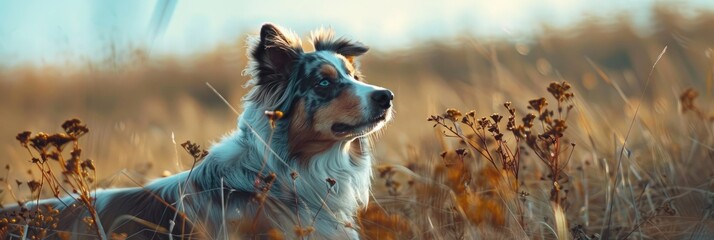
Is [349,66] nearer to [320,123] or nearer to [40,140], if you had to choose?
[320,123]

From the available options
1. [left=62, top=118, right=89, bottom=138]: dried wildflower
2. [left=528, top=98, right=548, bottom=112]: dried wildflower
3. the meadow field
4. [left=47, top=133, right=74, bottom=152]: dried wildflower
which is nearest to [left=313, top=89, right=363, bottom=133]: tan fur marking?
the meadow field

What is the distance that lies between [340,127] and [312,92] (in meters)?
0.26

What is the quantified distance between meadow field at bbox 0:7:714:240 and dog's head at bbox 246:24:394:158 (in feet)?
1.00

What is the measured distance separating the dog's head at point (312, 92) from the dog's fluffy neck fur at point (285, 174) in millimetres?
93

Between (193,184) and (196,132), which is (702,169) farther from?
(196,132)

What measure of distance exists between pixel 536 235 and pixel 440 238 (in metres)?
0.54

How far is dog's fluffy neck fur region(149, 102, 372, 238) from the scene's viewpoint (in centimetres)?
398

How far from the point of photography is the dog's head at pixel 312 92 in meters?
4.10

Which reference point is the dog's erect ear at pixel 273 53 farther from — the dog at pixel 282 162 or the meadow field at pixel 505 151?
the meadow field at pixel 505 151

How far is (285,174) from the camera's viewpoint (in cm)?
420

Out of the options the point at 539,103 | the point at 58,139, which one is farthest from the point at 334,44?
the point at 58,139

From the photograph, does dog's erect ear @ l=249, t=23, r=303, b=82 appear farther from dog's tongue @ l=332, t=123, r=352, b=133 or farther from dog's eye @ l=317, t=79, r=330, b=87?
dog's tongue @ l=332, t=123, r=352, b=133

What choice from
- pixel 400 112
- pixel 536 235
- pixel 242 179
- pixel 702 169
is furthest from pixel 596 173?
pixel 400 112

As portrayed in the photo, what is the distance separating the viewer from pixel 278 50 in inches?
172
